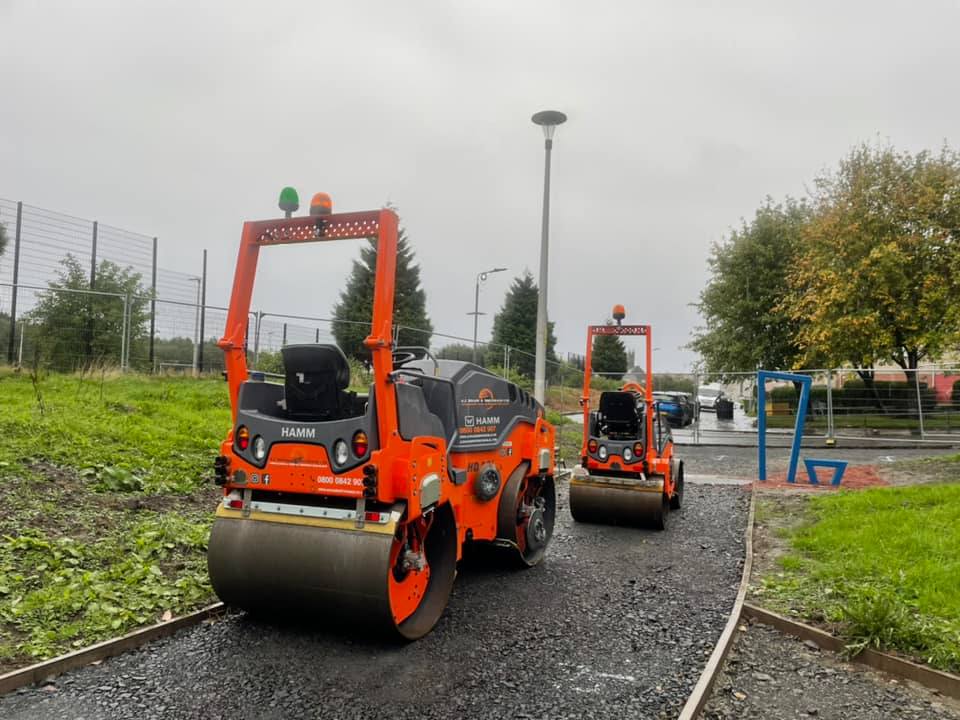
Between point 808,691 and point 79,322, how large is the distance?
13.3 metres

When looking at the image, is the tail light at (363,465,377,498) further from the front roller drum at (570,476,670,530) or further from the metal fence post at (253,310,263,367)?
the metal fence post at (253,310,263,367)

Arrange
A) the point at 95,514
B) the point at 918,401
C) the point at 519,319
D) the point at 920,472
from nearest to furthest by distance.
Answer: the point at 95,514, the point at 920,472, the point at 918,401, the point at 519,319

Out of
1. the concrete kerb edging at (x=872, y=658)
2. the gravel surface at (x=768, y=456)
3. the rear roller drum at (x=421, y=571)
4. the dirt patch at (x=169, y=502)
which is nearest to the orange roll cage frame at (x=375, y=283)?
the rear roller drum at (x=421, y=571)

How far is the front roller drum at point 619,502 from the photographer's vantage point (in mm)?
7922

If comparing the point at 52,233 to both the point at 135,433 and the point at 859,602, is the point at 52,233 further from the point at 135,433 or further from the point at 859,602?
the point at 859,602

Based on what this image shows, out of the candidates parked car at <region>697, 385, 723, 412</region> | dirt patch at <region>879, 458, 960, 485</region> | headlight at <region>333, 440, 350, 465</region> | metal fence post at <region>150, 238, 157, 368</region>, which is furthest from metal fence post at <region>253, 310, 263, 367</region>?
parked car at <region>697, 385, 723, 412</region>

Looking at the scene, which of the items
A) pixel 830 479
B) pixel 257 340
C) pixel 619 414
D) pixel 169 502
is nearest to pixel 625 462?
pixel 619 414

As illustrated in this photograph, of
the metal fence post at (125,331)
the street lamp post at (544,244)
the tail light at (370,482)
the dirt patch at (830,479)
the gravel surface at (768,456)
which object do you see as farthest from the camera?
the gravel surface at (768,456)

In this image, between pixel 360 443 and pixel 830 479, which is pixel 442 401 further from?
pixel 830 479

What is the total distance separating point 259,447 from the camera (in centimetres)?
437

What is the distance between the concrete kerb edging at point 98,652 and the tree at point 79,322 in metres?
9.66

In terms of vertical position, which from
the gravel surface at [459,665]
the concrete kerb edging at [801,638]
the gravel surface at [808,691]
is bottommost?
the gravel surface at [808,691]

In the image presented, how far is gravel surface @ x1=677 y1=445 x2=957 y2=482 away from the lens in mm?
13758

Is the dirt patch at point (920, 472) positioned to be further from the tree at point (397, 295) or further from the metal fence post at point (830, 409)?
the tree at point (397, 295)
